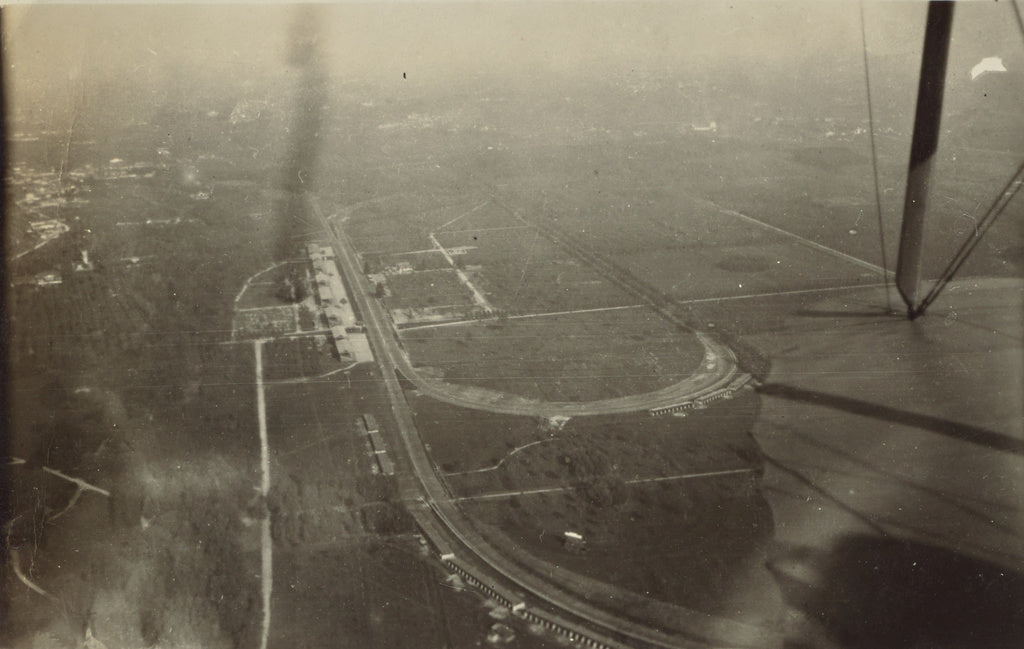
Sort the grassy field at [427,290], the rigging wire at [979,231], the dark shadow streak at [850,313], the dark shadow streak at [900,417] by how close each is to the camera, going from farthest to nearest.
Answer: the grassy field at [427,290]
the rigging wire at [979,231]
the dark shadow streak at [850,313]
the dark shadow streak at [900,417]

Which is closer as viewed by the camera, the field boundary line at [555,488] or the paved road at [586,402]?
the field boundary line at [555,488]

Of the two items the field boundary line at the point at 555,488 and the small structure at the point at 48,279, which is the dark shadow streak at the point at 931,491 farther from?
the small structure at the point at 48,279

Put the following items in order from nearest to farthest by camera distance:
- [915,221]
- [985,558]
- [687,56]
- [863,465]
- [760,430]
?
1. [985,558]
2. [863,465]
3. [760,430]
4. [915,221]
5. [687,56]

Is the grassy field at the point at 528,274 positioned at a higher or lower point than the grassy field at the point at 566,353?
lower

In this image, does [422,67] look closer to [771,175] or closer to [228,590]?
[771,175]

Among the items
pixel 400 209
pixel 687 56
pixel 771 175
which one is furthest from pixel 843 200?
pixel 400 209

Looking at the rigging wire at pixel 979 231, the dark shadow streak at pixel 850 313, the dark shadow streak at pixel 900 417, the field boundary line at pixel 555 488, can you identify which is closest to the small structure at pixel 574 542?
the field boundary line at pixel 555 488
